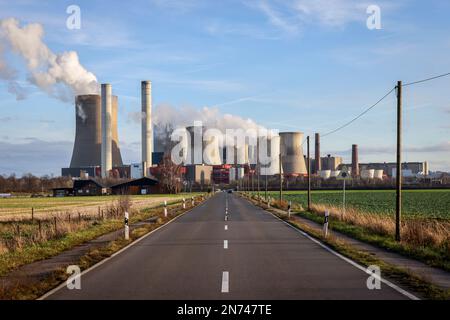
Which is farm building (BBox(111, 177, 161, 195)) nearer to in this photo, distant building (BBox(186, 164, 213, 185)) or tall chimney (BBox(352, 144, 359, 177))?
distant building (BBox(186, 164, 213, 185))

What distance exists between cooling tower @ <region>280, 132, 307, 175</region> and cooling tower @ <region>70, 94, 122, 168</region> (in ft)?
125

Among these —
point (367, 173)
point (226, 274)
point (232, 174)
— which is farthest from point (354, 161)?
point (226, 274)

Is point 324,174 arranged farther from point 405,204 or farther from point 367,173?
point 405,204

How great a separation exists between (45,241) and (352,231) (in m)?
11.7

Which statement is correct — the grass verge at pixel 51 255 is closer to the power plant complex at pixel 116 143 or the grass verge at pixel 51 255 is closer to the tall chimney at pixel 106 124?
the power plant complex at pixel 116 143

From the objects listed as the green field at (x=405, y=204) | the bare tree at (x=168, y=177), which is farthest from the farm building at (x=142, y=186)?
the green field at (x=405, y=204)

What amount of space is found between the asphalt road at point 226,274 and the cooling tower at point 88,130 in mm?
92304

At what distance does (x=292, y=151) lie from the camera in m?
105

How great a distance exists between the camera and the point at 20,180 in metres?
142

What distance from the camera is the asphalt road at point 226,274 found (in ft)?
26.3

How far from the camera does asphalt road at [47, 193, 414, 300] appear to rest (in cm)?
803
